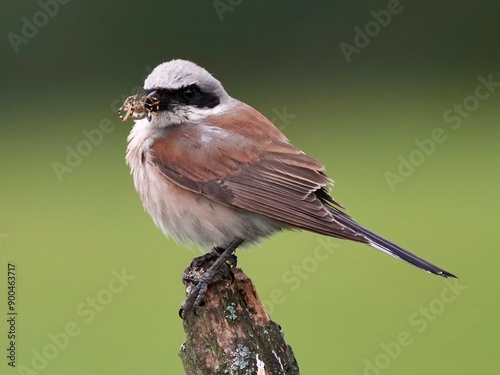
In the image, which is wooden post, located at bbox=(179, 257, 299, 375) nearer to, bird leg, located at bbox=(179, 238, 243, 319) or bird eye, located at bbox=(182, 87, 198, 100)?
bird leg, located at bbox=(179, 238, 243, 319)

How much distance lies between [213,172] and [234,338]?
107 cm

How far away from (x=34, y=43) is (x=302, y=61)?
8.79 ft

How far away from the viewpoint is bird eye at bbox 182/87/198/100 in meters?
4.48

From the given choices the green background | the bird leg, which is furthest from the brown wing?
the green background

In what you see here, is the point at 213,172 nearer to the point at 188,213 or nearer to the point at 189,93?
the point at 188,213

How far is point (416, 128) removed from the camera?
8.54 metres

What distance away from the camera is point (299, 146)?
820 centimetres

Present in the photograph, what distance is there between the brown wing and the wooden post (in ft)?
1.74

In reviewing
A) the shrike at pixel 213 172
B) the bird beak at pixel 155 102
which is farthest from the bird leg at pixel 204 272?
the bird beak at pixel 155 102

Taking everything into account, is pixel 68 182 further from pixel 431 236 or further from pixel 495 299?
pixel 495 299

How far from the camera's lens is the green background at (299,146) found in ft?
21.0

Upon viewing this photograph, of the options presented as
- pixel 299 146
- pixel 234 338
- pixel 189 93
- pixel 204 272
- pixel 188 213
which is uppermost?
pixel 299 146

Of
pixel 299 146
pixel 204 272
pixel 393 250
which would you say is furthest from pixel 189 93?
pixel 299 146

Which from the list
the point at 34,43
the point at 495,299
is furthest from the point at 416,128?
the point at 34,43
